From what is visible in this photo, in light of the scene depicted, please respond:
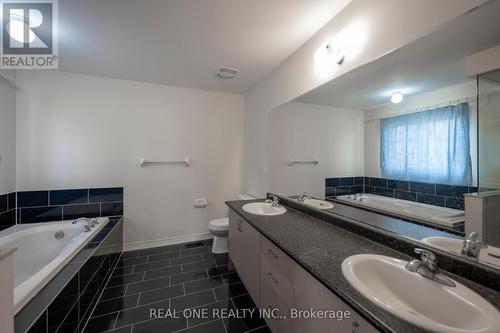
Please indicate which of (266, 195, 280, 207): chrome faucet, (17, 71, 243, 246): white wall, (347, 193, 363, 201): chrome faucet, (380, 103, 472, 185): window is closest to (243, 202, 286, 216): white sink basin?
(266, 195, 280, 207): chrome faucet

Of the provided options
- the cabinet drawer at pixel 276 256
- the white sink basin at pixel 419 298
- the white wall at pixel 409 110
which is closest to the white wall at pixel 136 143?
the cabinet drawer at pixel 276 256

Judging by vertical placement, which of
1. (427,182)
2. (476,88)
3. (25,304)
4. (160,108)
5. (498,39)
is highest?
(160,108)

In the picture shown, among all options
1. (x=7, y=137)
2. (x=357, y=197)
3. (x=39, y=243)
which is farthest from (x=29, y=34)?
(x=357, y=197)

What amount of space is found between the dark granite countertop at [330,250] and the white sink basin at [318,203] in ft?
0.37

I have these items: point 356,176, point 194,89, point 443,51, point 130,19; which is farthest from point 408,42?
point 194,89

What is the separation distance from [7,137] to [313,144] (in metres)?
3.24

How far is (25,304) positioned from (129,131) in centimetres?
214

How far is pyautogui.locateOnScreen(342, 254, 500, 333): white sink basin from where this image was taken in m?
0.62

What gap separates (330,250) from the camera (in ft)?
3.65

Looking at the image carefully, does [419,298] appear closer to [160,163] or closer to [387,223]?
[387,223]

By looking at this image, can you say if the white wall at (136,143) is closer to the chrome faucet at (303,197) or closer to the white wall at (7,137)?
the white wall at (7,137)

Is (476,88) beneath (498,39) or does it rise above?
beneath

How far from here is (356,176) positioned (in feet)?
4.99

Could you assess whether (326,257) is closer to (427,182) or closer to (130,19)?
(427,182)
